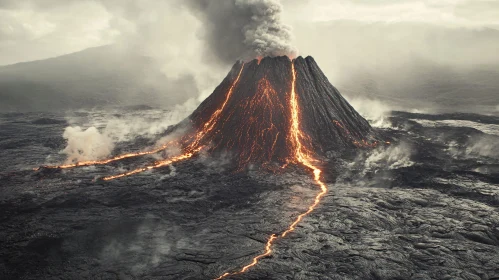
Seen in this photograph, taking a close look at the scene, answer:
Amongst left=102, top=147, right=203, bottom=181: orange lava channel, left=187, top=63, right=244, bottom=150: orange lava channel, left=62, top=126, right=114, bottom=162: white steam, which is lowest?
left=102, top=147, right=203, bottom=181: orange lava channel

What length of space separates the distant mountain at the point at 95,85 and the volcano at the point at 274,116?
157 feet

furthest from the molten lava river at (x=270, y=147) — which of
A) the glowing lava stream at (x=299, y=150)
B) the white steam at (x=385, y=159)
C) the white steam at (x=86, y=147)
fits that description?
the white steam at (x=385, y=159)

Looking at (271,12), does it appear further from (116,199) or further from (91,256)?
(91,256)

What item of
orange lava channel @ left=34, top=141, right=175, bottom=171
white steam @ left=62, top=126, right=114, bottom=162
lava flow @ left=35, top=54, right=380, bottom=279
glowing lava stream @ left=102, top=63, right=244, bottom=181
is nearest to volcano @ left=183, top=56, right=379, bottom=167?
lava flow @ left=35, top=54, right=380, bottom=279

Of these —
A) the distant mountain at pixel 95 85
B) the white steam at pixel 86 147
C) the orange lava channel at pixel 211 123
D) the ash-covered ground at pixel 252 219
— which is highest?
the distant mountain at pixel 95 85

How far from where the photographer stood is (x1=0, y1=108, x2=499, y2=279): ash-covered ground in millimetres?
12773

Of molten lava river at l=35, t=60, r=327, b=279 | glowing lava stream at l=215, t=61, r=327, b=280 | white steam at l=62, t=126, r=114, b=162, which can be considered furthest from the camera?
white steam at l=62, t=126, r=114, b=162

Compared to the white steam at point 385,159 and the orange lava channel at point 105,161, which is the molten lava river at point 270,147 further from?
the white steam at point 385,159

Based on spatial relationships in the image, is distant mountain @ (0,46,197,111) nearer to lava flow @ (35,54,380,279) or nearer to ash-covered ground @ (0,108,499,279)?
lava flow @ (35,54,380,279)

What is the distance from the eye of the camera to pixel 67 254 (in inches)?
534

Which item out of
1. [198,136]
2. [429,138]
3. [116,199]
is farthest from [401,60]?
[116,199]

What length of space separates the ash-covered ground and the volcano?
1992 millimetres

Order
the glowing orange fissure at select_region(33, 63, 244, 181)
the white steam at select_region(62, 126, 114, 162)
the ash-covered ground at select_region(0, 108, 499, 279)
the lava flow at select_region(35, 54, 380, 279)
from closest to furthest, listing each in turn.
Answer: the ash-covered ground at select_region(0, 108, 499, 279) < the glowing orange fissure at select_region(33, 63, 244, 181) < the lava flow at select_region(35, 54, 380, 279) < the white steam at select_region(62, 126, 114, 162)

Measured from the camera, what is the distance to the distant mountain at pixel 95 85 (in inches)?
2982
